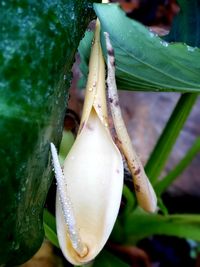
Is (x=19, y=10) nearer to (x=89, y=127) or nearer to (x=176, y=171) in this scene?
(x=89, y=127)

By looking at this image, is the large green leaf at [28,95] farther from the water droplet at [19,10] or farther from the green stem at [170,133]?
the green stem at [170,133]

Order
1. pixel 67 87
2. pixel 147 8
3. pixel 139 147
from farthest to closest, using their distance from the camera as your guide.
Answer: pixel 147 8 → pixel 139 147 → pixel 67 87

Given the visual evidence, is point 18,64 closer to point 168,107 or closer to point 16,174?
point 16,174

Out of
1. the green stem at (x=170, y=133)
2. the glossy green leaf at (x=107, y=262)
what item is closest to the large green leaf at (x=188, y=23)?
the green stem at (x=170, y=133)

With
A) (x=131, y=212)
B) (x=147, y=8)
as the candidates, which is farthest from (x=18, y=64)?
(x=147, y=8)

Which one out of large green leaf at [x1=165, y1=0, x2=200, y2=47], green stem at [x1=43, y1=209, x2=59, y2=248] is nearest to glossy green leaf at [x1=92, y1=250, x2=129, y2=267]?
green stem at [x1=43, y1=209, x2=59, y2=248]
